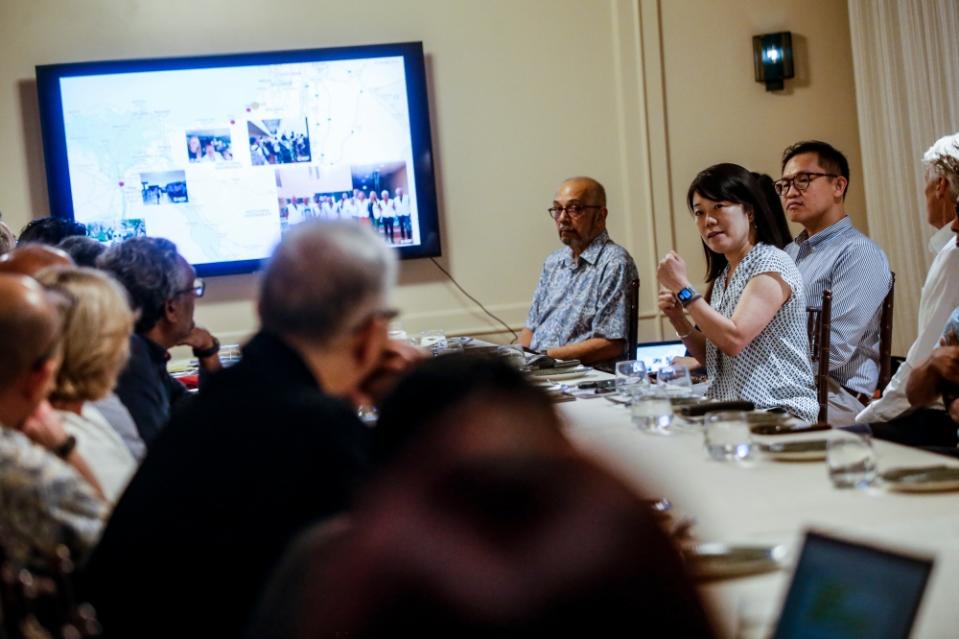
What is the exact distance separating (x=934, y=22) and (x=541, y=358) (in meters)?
2.95

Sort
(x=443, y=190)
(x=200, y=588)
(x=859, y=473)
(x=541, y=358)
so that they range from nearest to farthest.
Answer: (x=200, y=588), (x=859, y=473), (x=541, y=358), (x=443, y=190)

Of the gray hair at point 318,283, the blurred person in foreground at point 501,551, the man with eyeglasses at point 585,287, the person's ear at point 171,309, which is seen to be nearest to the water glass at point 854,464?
the gray hair at point 318,283

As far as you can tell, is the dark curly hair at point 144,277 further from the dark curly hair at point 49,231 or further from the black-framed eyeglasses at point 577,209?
the black-framed eyeglasses at point 577,209

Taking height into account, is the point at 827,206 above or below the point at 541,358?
above

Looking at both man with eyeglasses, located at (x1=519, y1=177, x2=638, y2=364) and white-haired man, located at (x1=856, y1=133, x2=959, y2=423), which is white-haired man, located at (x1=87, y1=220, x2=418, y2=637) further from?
man with eyeglasses, located at (x1=519, y1=177, x2=638, y2=364)

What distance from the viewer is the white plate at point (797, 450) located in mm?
2260

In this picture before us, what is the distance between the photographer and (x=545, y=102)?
6281 mm

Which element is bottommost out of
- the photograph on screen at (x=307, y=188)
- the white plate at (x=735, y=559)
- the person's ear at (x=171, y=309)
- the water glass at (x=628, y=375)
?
the white plate at (x=735, y=559)

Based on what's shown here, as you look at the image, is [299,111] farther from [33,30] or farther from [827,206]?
[827,206]

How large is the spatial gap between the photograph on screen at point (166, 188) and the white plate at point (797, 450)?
13.8 ft

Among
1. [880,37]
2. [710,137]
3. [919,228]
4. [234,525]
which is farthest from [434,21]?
[234,525]

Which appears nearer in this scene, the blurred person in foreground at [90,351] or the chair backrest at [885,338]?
the blurred person in foreground at [90,351]

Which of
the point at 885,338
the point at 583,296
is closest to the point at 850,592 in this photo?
the point at 885,338

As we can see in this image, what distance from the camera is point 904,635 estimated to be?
0.97 metres
